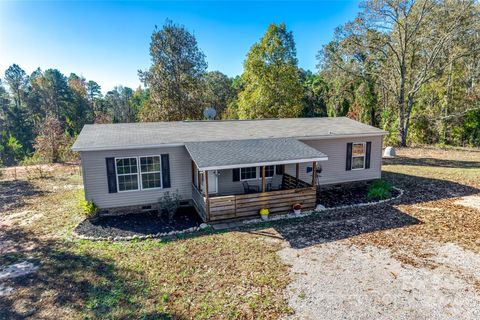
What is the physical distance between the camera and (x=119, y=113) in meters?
49.1

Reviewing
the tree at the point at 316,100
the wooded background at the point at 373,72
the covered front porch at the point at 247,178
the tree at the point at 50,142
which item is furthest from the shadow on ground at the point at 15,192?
the tree at the point at 316,100

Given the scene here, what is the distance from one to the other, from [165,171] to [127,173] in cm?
131

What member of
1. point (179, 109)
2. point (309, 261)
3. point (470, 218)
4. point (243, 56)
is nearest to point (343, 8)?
point (243, 56)

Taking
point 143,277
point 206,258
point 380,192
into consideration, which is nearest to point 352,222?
point 380,192

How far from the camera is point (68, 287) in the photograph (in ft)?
21.0

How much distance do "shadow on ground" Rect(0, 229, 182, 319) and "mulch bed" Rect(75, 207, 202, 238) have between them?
118 centimetres

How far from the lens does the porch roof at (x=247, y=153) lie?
945 centimetres

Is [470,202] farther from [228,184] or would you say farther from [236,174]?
[228,184]

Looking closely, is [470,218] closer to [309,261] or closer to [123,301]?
[309,261]

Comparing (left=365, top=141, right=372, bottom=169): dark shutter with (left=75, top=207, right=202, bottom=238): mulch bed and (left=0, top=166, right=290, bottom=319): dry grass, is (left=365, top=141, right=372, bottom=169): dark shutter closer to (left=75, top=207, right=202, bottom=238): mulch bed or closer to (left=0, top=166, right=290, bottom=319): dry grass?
(left=0, top=166, right=290, bottom=319): dry grass

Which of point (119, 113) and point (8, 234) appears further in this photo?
point (119, 113)

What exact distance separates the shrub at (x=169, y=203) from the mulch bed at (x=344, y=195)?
5555 mm

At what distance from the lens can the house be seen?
9.92m

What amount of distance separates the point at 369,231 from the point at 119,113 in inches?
1879
